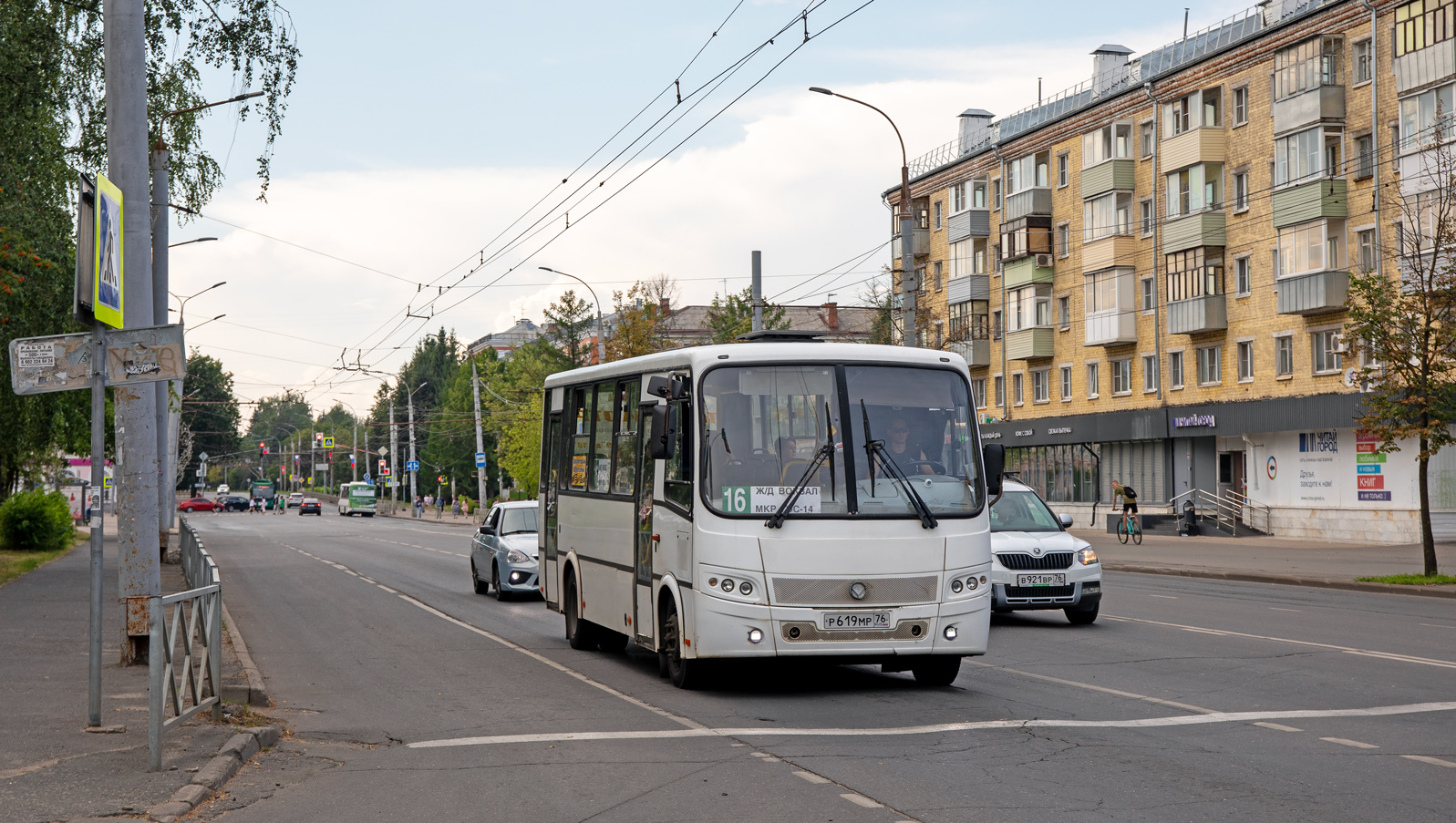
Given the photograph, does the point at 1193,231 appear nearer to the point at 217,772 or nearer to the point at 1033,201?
the point at 1033,201

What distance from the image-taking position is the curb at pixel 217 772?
711cm

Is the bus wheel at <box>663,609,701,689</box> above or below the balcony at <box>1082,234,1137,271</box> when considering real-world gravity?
below

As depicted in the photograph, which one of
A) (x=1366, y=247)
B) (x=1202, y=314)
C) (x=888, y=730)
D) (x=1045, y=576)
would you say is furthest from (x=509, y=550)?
(x=1202, y=314)

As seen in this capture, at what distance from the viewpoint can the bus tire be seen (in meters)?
11.9

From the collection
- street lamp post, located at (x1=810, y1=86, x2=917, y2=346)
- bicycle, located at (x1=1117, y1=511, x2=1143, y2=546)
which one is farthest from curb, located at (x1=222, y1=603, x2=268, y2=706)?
bicycle, located at (x1=1117, y1=511, x2=1143, y2=546)

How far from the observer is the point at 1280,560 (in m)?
33.6

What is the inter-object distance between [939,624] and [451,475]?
124351 mm

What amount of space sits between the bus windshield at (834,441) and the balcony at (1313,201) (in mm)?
33588

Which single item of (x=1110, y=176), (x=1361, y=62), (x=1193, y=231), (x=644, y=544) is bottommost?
(x=644, y=544)

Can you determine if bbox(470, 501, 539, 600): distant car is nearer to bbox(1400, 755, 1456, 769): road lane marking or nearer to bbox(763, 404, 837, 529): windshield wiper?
bbox(763, 404, 837, 529): windshield wiper

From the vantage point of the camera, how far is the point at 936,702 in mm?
11047

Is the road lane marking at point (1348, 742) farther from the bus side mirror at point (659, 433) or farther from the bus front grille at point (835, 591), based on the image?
the bus side mirror at point (659, 433)

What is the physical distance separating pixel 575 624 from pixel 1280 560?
22856 mm

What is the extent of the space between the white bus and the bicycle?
32148mm
